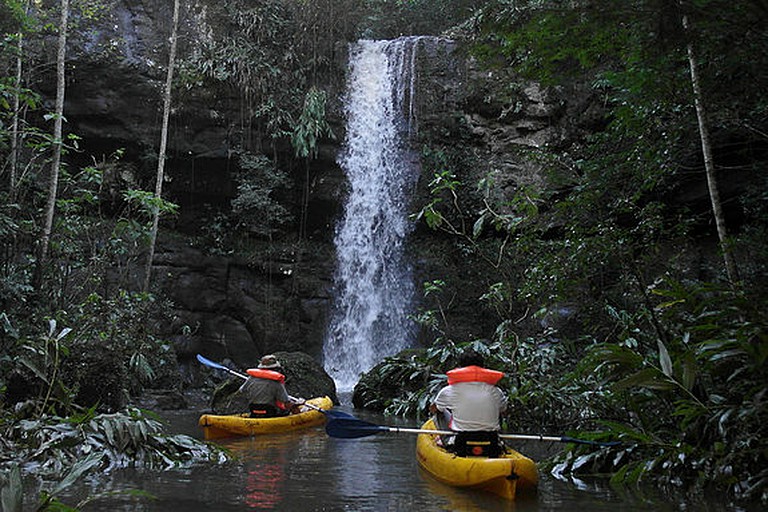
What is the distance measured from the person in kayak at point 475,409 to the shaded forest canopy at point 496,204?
852 mm

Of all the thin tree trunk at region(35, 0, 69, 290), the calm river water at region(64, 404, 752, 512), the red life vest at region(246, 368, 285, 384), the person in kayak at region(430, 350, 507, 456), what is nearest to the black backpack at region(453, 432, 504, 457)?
the person in kayak at region(430, 350, 507, 456)

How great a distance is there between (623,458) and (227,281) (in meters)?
14.3

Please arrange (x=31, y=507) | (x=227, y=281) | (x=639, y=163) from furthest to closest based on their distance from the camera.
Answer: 1. (x=227, y=281)
2. (x=639, y=163)
3. (x=31, y=507)

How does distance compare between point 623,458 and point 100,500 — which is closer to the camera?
point 100,500

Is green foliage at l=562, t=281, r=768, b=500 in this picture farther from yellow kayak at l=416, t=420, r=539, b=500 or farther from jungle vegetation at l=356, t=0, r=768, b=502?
yellow kayak at l=416, t=420, r=539, b=500

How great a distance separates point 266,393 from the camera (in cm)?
902

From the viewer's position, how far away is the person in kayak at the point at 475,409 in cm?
552

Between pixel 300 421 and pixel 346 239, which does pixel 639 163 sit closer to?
pixel 300 421

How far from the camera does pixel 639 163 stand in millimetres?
8453

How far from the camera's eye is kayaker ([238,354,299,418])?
8.94 m

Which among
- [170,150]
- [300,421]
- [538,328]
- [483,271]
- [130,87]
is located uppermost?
[130,87]

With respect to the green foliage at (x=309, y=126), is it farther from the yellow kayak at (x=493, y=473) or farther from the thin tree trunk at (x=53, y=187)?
the yellow kayak at (x=493, y=473)

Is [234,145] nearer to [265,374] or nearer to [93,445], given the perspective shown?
[265,374]

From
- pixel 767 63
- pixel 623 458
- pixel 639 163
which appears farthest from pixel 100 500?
pixel 639 163
